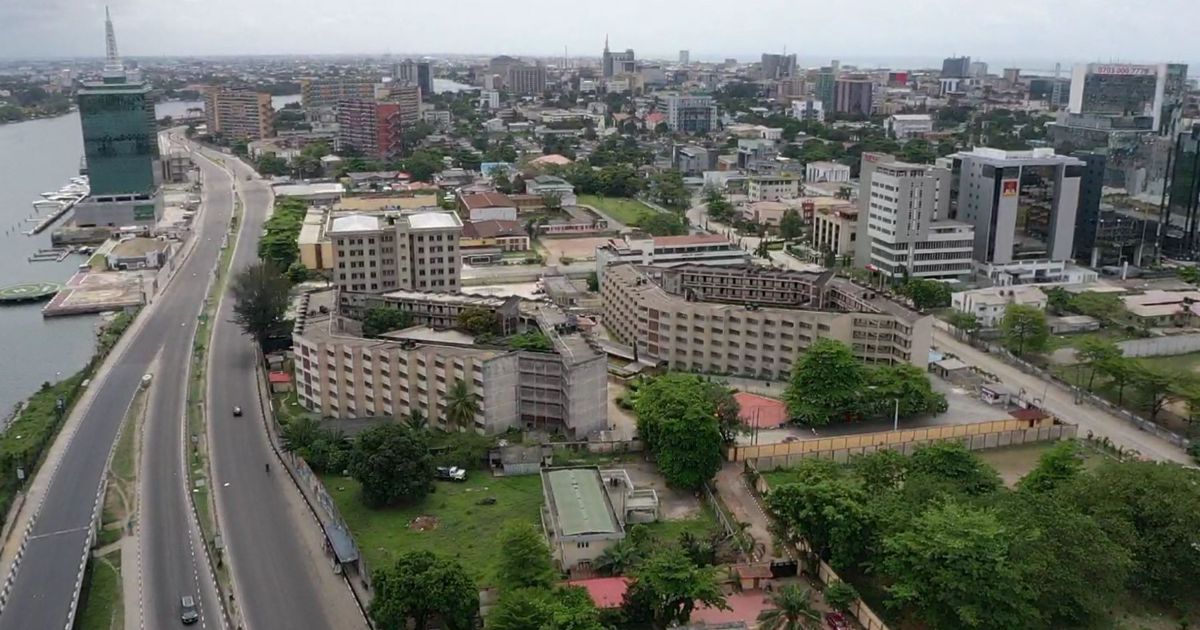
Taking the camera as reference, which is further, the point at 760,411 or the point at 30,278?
the point at 30,278

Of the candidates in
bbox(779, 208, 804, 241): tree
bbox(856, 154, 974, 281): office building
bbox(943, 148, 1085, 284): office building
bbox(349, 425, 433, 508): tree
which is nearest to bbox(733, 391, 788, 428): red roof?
bbox(349, 425, 433, 508): tree

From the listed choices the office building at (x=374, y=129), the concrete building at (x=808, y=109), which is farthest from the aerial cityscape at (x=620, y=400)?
the concrete building at (x=808, y=109)

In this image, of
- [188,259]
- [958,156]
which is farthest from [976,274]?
[188,259]

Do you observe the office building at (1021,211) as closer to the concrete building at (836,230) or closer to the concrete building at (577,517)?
the concrete building at (836,230)

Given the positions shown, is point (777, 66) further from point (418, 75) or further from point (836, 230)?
point (836, 230)

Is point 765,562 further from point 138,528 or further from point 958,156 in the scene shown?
point 958,156

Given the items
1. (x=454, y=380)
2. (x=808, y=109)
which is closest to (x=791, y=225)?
(x=454, y=380)

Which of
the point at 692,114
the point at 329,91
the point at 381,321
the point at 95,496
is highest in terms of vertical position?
the point at 329,91
